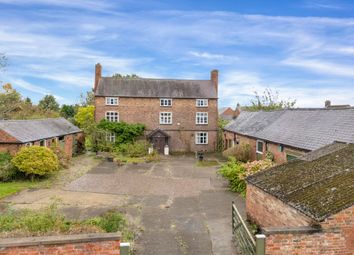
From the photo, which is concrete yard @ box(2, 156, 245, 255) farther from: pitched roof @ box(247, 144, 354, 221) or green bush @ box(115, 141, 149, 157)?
green bush @ box(115, 141, 149, 157)

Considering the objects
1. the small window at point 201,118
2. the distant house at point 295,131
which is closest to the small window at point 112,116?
the small window at point 201,118

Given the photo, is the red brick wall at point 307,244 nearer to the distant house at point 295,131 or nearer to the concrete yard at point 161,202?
the concrete yard at point 161,202

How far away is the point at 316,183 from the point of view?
9.66 meters

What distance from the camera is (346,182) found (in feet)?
30.0

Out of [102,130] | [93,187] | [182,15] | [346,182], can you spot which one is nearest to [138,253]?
[346,182]

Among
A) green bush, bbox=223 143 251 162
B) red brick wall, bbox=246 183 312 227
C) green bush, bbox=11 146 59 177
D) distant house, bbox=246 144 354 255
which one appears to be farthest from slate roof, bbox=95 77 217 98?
red brick wall, bbox=246 183 312 227

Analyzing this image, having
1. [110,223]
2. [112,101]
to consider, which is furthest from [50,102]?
[110,223]

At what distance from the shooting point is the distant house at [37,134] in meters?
21.3

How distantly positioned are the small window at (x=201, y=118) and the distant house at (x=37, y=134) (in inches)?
570

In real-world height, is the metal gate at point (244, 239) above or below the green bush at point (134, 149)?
below

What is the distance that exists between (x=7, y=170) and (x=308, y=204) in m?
19.3

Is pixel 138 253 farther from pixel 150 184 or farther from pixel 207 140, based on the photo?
pixel 207 140

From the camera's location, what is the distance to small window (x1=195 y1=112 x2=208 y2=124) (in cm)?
3669

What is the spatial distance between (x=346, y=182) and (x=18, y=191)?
56.7 ft
